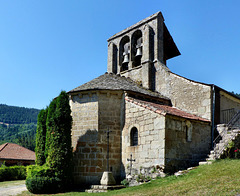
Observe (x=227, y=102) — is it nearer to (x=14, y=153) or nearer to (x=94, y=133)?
(x=94, y=133)

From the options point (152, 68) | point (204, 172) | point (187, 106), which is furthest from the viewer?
point (152, 68)

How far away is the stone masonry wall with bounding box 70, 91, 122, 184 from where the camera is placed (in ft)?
41.3

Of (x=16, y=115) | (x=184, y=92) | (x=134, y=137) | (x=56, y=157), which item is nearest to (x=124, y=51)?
(x=184, y=92)

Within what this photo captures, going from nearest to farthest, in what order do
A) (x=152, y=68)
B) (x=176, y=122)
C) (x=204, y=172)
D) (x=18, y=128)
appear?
1. (x=204, y=172)
2. (x=176, y=122)
3. (x=152, y=68)
4. (x=18, y=128)

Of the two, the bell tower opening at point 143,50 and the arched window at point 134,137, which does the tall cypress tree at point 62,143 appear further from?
the bell tower opening at point 143,50

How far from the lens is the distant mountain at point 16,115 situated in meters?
144

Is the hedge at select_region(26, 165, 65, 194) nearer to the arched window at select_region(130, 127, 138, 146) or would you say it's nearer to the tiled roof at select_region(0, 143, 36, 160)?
the arched window at select_region(130, 127, 138, 146)

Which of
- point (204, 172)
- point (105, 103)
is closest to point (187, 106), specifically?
point (105, 103)

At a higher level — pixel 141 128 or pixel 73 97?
pixel 73 97

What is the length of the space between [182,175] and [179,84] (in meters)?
6.71

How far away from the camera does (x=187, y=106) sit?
14242 mm

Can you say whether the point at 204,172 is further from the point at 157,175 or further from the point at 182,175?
the point at 157,175

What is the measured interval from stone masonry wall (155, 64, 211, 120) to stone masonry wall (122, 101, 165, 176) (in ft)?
11.6

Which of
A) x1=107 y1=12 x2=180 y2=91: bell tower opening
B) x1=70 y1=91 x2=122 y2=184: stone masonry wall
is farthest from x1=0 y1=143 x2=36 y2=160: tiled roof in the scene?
x1=70 y1=91 x2=122 y2=184: stone masonry wall
